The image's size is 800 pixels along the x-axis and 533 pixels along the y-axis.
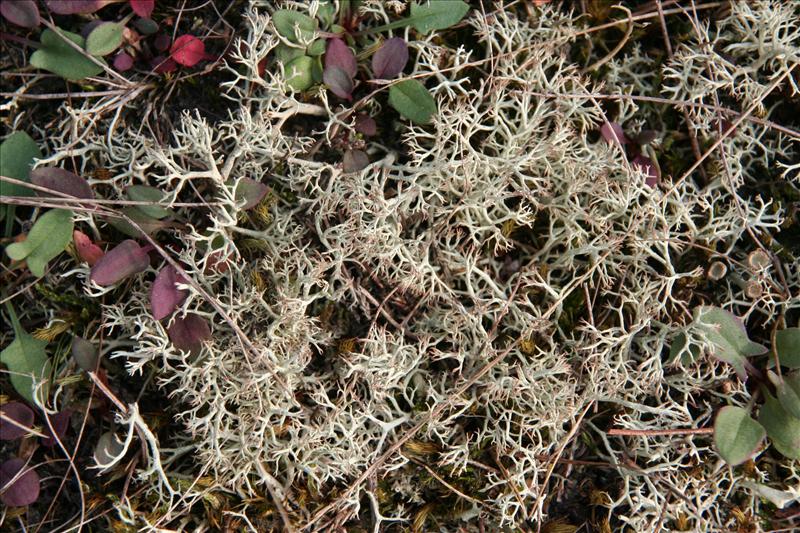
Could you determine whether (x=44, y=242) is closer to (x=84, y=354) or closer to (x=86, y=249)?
(x=86, y=249)

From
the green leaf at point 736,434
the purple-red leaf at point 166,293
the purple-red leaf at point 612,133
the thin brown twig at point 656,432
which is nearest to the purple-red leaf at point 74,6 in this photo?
the purple-red leaf at point 166,293

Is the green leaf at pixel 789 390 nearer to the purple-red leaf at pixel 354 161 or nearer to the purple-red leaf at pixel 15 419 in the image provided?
the purple-red leaf at pixel 354 161

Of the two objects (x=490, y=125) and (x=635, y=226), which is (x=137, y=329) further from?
(x=635, y=226)

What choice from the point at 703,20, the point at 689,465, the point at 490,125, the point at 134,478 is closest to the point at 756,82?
the point at 703,20

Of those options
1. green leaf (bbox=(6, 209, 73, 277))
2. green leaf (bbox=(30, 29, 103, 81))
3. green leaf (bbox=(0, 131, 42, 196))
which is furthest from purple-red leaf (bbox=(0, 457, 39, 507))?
green leaf (bbox=(30, 29, 103, 81))

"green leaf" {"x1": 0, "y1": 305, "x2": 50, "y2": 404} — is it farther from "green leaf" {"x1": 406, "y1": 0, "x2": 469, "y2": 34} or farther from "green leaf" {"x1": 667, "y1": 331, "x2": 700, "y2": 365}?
"green leaf" {"x1": 667, "y1": 331, "x2": 700, "y2": 365}
